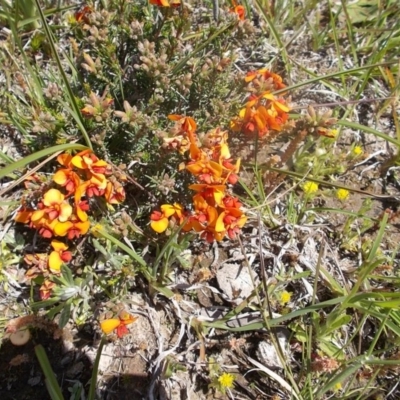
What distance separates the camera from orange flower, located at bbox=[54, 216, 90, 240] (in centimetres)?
222

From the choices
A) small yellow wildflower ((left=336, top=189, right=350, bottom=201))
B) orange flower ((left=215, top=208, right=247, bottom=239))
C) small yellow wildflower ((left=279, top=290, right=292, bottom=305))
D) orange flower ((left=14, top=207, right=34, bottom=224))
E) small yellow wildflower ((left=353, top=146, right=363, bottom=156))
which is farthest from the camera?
small yellow wildflower ((left=353, top=146, right=363, bottom=156))

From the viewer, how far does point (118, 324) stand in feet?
6.81

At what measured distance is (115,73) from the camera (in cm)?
265

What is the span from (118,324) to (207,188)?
775 mm

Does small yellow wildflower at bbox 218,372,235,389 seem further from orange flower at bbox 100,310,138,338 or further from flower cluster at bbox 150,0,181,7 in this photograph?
flower cluster at bbox 150,0,181,7

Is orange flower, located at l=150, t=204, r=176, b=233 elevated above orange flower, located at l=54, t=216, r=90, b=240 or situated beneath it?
situated beneath

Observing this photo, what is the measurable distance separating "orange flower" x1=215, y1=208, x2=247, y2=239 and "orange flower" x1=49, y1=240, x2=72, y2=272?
83 centimetres

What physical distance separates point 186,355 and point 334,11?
122 inches

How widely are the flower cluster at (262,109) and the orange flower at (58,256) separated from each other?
46.8 inches

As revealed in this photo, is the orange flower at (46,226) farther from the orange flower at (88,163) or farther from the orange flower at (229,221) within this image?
the orange flower at (229,221)

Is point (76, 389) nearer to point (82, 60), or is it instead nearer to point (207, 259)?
point (207, 259)

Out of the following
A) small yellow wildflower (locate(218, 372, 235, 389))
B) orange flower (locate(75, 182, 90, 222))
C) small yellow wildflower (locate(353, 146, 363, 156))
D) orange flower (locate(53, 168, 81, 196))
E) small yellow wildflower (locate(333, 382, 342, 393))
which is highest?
orange flower (locate(53, 168, 81, 196))

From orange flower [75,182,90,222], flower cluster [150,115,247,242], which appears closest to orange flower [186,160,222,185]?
flower cluster [150,115,247,242]

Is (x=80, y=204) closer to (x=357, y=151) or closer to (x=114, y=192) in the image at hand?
(x=114, y=192)
